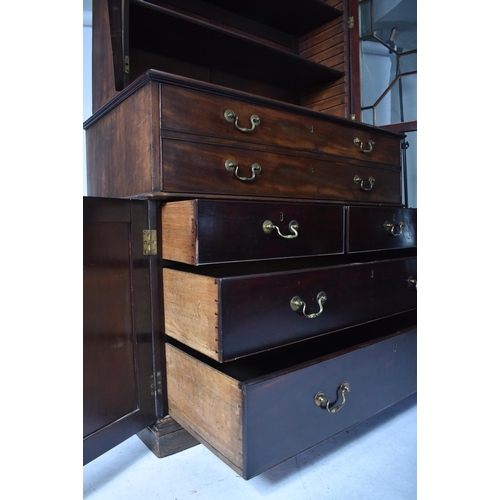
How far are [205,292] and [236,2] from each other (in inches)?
50.5

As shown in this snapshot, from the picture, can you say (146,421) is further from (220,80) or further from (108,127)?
(220,80)

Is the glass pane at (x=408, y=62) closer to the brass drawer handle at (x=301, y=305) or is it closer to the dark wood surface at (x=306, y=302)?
the dark wood surface at (x=306, y=302)

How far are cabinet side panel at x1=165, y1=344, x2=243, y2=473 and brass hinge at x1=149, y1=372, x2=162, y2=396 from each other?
2cm

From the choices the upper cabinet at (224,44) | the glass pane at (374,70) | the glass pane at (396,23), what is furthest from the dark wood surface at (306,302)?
the glass pane at (396,23)

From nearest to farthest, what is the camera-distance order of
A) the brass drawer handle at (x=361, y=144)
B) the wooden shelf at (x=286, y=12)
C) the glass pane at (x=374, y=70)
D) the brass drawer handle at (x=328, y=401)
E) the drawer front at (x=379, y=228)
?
the brass drawer handle at (x=328, y=401), the drawer front at (x=379, y=228), the brass drawer handle at (x=361, y=144), the wooden shelf at (x=286, y=12), the glass pane at (x=374, y=70)

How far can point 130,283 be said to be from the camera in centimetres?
96

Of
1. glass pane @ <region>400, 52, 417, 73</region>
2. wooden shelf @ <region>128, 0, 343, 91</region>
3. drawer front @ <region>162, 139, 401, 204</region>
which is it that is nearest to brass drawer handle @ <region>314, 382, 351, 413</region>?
drawer front @ <region>162, 139, 401, 204</region>

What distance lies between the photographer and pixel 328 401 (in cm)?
90

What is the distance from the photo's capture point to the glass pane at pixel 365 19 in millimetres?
1684

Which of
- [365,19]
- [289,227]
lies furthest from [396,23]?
[289,227]

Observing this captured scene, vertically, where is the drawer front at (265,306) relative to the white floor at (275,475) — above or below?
above

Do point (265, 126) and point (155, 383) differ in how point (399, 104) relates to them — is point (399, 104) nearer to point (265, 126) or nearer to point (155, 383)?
point (265, 126)

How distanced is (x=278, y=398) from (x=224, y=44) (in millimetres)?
1222

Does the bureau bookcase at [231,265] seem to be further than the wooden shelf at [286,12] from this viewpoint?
No
